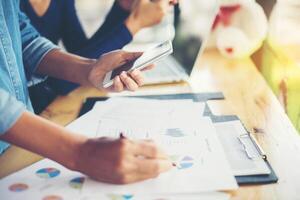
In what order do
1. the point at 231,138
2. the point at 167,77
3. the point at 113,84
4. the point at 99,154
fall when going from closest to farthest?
the point at 99,154 → the point at 231,138 → the point at 113,84 → the point at 167,77

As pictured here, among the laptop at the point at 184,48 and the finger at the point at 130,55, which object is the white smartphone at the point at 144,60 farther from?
the laptop at the point at 184,48

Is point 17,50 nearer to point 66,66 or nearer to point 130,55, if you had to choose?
point 66,66

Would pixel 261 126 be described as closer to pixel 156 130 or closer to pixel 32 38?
pixel 156 130

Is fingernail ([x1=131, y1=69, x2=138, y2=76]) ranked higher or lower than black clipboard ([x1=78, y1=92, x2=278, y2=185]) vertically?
higher

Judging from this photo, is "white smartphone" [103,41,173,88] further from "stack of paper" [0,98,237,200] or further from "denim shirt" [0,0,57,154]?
"denim shirt" [0,0,57,154]

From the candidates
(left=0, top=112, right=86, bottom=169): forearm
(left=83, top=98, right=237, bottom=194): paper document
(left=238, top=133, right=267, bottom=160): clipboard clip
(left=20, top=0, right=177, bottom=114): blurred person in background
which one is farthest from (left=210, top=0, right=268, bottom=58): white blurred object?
(left=0, top=112, right=86, bottom=169): forearm

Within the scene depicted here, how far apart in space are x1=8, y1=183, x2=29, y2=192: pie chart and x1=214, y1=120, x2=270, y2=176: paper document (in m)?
0.33

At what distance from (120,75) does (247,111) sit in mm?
283

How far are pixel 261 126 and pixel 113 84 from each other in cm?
32

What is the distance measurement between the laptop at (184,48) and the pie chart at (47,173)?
0.45 m

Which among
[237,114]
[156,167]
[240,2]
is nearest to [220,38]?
[240,2]

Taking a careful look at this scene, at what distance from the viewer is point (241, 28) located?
47.3 inches

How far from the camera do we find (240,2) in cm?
121

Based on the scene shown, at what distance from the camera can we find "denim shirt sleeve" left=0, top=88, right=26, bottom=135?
0.62 m
